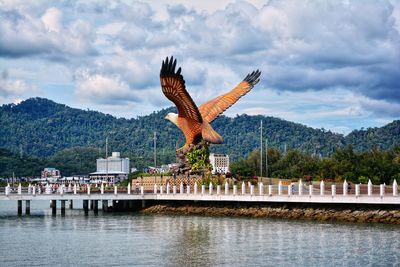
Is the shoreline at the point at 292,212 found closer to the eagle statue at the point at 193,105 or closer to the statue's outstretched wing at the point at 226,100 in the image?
the eagle statue at the point at 193,105

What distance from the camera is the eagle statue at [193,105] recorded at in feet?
199

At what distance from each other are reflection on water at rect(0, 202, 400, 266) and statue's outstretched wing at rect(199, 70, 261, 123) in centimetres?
1717

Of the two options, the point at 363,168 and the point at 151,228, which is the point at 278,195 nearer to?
the point at 151,228

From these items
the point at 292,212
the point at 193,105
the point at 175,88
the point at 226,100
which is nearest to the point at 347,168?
the point at 226,100

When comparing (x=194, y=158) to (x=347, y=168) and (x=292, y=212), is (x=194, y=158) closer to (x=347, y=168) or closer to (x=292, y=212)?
(x=292, y=212)

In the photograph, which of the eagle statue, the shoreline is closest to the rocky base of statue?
the eagle statue

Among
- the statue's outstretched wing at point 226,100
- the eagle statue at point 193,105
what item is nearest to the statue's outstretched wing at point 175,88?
the eagle statue at point 193,105

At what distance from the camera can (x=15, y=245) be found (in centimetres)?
3978

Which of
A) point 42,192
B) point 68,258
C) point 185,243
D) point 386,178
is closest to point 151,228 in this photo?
point 185,243

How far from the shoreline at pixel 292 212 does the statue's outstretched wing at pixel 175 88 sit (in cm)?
811

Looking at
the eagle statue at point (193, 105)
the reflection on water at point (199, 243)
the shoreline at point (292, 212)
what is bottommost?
the reflection on water at point (199, 243)

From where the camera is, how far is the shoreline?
47000 millimetres

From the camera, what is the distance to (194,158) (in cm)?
6838

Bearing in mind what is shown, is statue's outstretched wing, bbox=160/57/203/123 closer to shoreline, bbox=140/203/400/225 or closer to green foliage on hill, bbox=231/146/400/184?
shoreline, bbox=140/203/400/225
